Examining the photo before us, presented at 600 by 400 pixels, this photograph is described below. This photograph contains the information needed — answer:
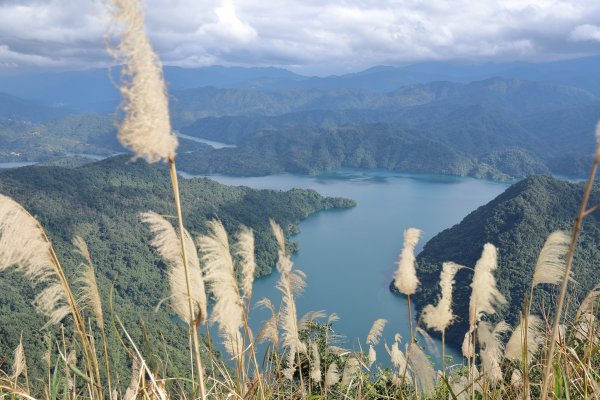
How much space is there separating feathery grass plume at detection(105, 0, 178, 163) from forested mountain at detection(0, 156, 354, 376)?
64.6 ft

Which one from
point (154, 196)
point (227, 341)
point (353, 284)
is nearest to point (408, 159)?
point (154, 196)

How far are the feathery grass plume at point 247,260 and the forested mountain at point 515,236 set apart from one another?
24.3m

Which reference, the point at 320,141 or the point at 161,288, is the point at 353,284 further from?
the point at 320,141

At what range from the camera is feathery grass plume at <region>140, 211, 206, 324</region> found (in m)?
1.13

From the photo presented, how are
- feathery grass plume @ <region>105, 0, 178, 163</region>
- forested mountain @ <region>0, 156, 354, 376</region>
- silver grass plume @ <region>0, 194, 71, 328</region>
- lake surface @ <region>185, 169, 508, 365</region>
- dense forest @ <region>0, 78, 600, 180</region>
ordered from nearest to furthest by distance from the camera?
feathery grass plume @ <region>105, 0, 178, 163</region>
silver grass plume @ <region>0, 194, 71, 328</region>
forested mountain @ <region>0, 156, 354, 376</region>
lake surface @ <region>185, 169, 508, 365</region>
dense forest @ <region>0, 78, 600, 180</region>

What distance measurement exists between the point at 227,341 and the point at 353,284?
31.0 metres

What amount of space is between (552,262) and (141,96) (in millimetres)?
1163

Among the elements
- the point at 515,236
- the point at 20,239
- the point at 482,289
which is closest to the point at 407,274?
the point at 482,289

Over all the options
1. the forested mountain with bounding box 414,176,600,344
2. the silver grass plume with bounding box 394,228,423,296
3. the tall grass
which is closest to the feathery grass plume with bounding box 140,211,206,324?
the tall grass

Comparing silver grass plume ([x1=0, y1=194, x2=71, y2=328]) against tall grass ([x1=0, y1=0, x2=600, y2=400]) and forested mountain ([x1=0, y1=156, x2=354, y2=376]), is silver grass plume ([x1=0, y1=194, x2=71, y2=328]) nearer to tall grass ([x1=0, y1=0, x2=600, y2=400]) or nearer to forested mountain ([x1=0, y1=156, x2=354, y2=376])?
tall grass ([x1=0, y1=0, x2=600, y2=400])

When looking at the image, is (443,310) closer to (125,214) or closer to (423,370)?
(423,370)

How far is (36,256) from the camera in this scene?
3.56 ft

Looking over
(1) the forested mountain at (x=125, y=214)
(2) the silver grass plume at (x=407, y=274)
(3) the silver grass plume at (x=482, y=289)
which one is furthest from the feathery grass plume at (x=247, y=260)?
(1) the forested mountain at (x=125, y=214)

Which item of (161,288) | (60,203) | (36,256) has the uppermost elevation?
(36,256)
